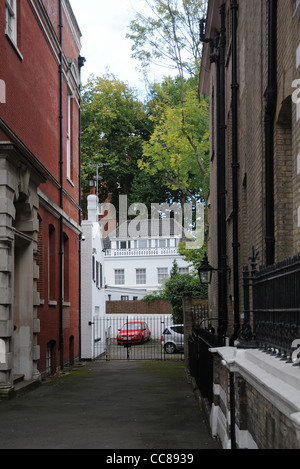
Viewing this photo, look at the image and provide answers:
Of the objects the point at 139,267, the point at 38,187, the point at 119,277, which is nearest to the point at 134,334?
the point at 139,267

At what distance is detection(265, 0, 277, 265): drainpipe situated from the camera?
30.5 ft

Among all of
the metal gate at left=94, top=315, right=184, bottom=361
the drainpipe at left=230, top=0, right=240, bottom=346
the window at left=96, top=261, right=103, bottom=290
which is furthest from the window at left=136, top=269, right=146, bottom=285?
the drainpipe at left=230, top=0, right=240, bottom=346

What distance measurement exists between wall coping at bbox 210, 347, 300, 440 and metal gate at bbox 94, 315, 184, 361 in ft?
62.4

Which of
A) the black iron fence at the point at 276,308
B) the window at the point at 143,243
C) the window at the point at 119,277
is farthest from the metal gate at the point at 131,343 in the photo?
the black iron fence at the point at 276,308

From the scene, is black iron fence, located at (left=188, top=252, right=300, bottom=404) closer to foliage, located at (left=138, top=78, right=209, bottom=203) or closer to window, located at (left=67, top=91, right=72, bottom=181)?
window, located at (left=67, top=91, right=72, bottom=181)

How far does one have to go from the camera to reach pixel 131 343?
39.6 meters

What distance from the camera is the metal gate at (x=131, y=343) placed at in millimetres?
30906

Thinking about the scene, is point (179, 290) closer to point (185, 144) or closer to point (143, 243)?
point (185, 144)

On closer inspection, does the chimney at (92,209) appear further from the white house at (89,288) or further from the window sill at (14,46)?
the window sill at (14,46)

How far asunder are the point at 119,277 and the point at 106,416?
1824 inches

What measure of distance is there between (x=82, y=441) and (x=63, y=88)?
663 inches
